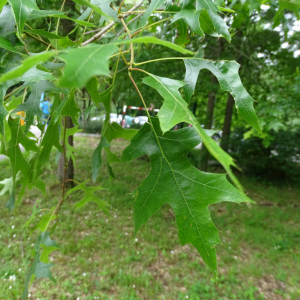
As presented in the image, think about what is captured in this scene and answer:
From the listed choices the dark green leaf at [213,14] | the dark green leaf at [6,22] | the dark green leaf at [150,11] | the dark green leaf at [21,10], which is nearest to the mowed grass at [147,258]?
the dark green leaf at [6,22]

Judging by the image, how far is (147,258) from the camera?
2.71 metres

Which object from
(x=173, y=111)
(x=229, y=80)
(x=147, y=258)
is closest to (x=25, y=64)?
(x=173, y=111)

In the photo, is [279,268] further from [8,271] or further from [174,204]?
[8,271]

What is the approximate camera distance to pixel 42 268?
1.23m

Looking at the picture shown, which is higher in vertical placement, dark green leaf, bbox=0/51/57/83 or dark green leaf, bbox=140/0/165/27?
dark green leaf, bbox=140/0/165/27

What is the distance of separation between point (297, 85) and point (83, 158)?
5300 millimetres

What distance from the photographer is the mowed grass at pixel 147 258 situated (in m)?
2.25

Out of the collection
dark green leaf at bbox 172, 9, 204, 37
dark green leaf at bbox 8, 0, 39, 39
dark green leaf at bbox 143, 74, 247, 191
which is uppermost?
dark green leaf at bbox 172, 9, 204, 37

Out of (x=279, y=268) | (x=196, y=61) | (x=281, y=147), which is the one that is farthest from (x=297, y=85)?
(x=281, y=147)

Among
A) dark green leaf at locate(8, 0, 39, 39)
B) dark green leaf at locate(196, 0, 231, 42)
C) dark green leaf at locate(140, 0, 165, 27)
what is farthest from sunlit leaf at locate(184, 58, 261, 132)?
dark green leaf at locate(8, 0, 39, 39)

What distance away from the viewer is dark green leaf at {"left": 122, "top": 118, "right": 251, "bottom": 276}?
0.68 m

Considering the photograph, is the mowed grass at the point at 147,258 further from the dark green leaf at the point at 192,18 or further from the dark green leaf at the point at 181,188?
the dark green leaf at the point at 192,18

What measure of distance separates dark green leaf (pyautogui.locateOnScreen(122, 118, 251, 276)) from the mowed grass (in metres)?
1.16

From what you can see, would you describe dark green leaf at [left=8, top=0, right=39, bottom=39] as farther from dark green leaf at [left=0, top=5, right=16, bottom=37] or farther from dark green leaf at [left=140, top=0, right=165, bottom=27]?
dark green leaf at [left=140, top=0, right=165, bottom=27]
